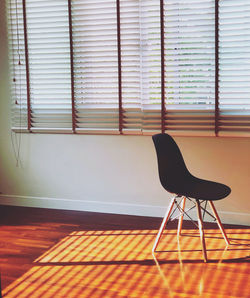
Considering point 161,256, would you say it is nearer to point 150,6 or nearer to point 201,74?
point 201,74

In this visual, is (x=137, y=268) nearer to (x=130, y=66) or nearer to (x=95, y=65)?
(x=130, y=66)

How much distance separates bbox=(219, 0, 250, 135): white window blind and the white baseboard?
78cm

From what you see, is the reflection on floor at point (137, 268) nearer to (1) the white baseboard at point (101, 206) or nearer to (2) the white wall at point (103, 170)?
(1) the white baseboard at point (101, 206)

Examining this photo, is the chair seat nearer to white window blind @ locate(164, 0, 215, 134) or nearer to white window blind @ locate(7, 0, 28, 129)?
white window blind @ locate(164, 0, 215, 134)

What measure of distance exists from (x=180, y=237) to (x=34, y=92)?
2053 millimetres

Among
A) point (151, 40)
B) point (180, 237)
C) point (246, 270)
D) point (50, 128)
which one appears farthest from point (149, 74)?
point (246, 270)

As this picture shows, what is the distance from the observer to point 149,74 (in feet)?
13.5

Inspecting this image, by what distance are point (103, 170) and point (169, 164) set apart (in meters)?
1.09

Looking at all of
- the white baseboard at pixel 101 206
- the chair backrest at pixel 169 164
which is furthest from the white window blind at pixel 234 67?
the white baseboard at pixel 101 206

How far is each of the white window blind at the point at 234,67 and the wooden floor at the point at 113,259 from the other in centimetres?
93

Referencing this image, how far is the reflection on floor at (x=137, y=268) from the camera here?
2812 mm

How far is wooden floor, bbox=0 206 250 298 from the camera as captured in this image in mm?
2836

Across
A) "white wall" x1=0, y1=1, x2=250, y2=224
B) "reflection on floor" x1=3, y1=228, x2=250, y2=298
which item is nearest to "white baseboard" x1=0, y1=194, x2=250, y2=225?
"white wall" x1=0, y1=1, x2=250, y2=224

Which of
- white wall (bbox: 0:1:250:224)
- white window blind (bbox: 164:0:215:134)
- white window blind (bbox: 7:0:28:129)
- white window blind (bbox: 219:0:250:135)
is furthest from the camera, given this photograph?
white window blind (bbox: 7:0:28:129)
